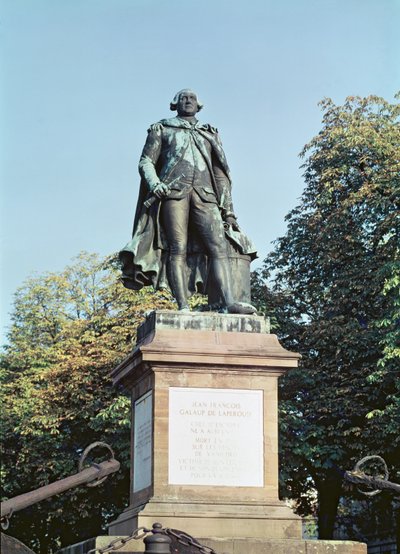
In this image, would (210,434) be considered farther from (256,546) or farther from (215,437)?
(256,546)

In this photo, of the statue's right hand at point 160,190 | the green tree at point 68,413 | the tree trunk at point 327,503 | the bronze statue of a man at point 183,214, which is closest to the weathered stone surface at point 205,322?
the bronze statue of a man at point 183,214

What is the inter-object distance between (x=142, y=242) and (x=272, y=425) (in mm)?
3020

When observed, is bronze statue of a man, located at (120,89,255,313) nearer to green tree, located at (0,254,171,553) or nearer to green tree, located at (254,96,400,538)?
green tree, located at (254,96,400,538)

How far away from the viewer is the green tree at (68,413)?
32781 mm

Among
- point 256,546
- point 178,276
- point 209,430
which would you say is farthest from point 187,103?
point 256,546

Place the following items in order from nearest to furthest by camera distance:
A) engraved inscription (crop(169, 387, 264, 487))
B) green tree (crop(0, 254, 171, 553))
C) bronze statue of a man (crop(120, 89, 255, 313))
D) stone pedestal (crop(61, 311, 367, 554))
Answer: stone pedestal (crop(61, 311, 367, 554)) → engraved inscription (crop(169, 387, 264, 487)) → bronze statue of a man (crop(120, 89, 255, 313)) → green tree (crop(0, 254, 171, 553))

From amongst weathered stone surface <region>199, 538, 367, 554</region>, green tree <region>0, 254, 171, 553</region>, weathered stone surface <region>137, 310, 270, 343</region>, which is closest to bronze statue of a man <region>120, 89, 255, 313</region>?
weathered stone surface <region>137, 310, 270, 343</region>

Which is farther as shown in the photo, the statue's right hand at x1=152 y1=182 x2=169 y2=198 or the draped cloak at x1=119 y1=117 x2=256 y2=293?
the draped cloak at x1=119 y1=117 x2=256 y2=293

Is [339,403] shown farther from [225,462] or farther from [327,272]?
[225,462]

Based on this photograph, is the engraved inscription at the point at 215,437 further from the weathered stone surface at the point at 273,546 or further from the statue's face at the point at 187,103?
the statue's face at the point at 187,103

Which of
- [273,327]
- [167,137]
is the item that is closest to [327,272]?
[273,327]

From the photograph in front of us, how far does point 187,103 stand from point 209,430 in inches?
178

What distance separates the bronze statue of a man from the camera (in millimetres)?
13492

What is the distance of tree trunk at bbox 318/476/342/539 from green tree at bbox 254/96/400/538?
0.13ft
